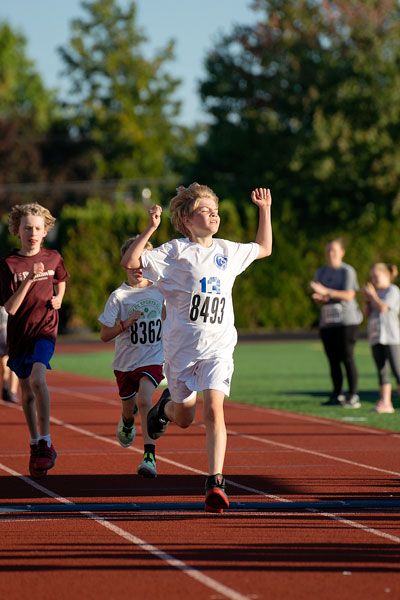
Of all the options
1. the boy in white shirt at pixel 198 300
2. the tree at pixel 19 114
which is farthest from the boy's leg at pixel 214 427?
the tree at pixel 19 114

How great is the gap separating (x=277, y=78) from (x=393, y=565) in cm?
4436

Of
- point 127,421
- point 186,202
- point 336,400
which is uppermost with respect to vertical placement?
point 186,202

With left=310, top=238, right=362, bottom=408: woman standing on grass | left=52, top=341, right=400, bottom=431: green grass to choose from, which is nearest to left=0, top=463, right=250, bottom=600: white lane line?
left=52, top=341, right=400, bottom=431: green grass

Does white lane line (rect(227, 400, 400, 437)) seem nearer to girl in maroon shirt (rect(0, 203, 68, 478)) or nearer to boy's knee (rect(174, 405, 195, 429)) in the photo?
girl in maroon shirt (rect(0, 203, 68, 478))

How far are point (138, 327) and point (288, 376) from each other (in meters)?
12.7

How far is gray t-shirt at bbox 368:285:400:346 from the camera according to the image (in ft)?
51.5

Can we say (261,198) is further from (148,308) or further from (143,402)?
(143,402)

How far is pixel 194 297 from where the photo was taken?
8.69 m

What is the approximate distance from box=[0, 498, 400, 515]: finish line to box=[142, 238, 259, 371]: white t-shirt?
0.89m

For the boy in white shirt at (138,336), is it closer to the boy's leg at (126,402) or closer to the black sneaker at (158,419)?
the boy's leg at (126,402)

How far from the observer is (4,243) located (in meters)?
43.4

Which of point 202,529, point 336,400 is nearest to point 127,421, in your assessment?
point 202,529

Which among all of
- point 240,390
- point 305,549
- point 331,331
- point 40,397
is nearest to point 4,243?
point 240,390

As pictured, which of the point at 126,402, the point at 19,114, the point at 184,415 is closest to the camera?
the point at 184,415
